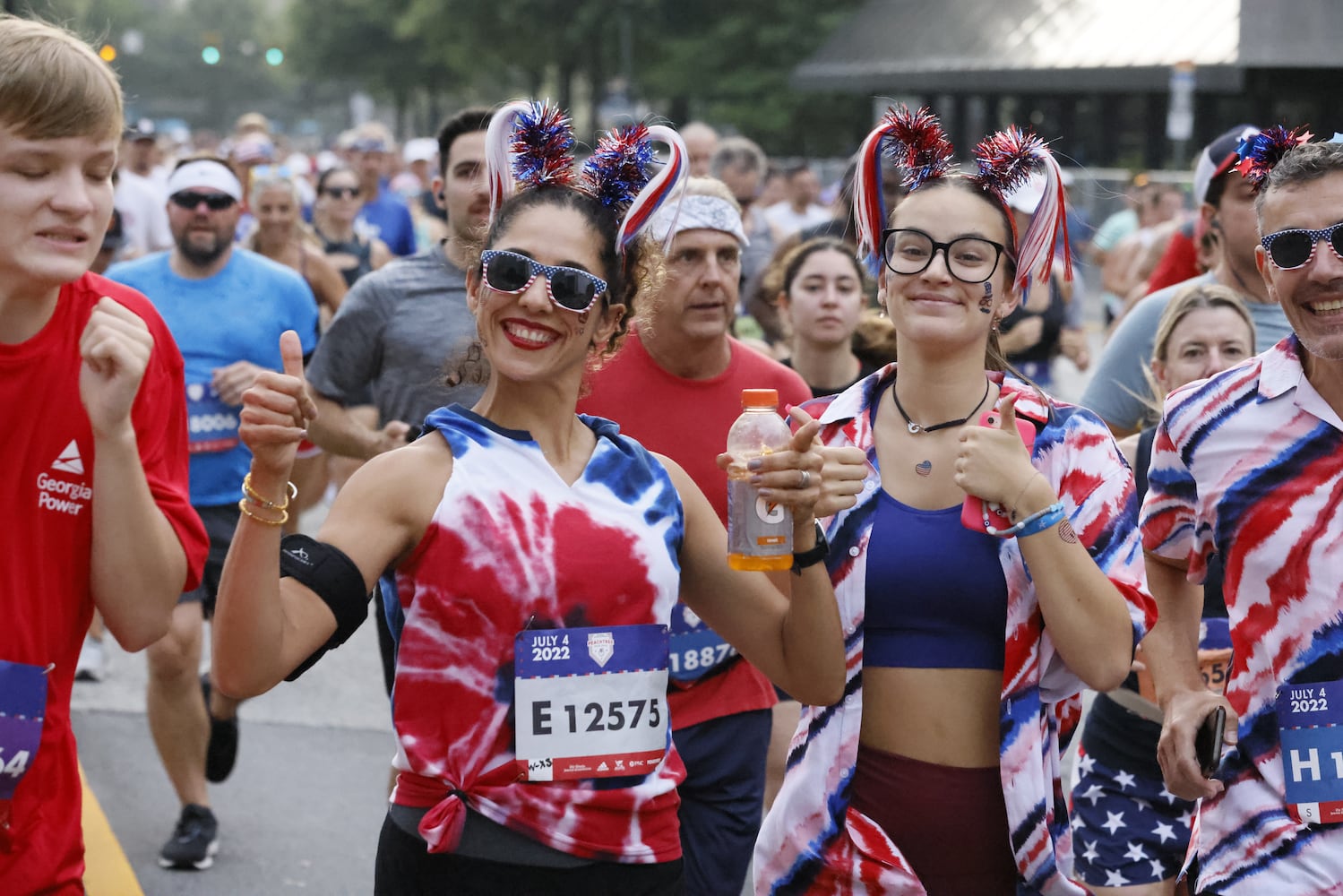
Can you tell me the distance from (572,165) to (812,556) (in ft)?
2.77

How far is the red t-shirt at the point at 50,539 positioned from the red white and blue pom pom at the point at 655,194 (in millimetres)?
844

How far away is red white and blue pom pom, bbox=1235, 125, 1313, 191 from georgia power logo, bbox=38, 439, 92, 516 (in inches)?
87.7

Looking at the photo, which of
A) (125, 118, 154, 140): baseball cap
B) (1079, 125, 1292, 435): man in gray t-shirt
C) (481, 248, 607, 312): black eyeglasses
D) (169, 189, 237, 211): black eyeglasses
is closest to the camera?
(481, 248, 607, 312): black eyeglasses

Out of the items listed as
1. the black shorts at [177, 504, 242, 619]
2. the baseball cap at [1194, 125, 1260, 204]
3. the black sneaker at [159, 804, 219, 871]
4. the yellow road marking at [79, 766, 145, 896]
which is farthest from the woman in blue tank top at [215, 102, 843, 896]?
the black shorts at [177, 504, 242, 619]

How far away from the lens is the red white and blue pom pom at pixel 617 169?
3.36 m

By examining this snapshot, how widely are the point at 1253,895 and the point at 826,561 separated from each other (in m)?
0.97

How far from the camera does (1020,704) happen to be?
335cm

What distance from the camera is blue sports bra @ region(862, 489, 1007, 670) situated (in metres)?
3.40

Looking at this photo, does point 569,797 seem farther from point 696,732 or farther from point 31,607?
point 696,732

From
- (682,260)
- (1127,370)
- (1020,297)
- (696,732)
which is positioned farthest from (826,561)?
(1127,370)

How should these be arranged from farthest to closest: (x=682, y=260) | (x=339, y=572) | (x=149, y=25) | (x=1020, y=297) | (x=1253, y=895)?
(x=149, y=25), (x=682, y=260), (x=1020, y=297), (x=1253, y=895), (x=339, y=572)

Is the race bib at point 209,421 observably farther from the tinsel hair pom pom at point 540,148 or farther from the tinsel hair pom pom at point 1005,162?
the tinsel hair pom pom at point 1005,162

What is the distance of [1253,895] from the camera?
10.9ft

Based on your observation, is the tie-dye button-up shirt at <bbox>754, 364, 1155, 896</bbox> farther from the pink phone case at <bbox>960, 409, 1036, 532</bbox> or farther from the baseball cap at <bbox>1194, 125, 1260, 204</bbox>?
the baseball cap at <bbox>1194, 125, 1260, 204</bbox>
